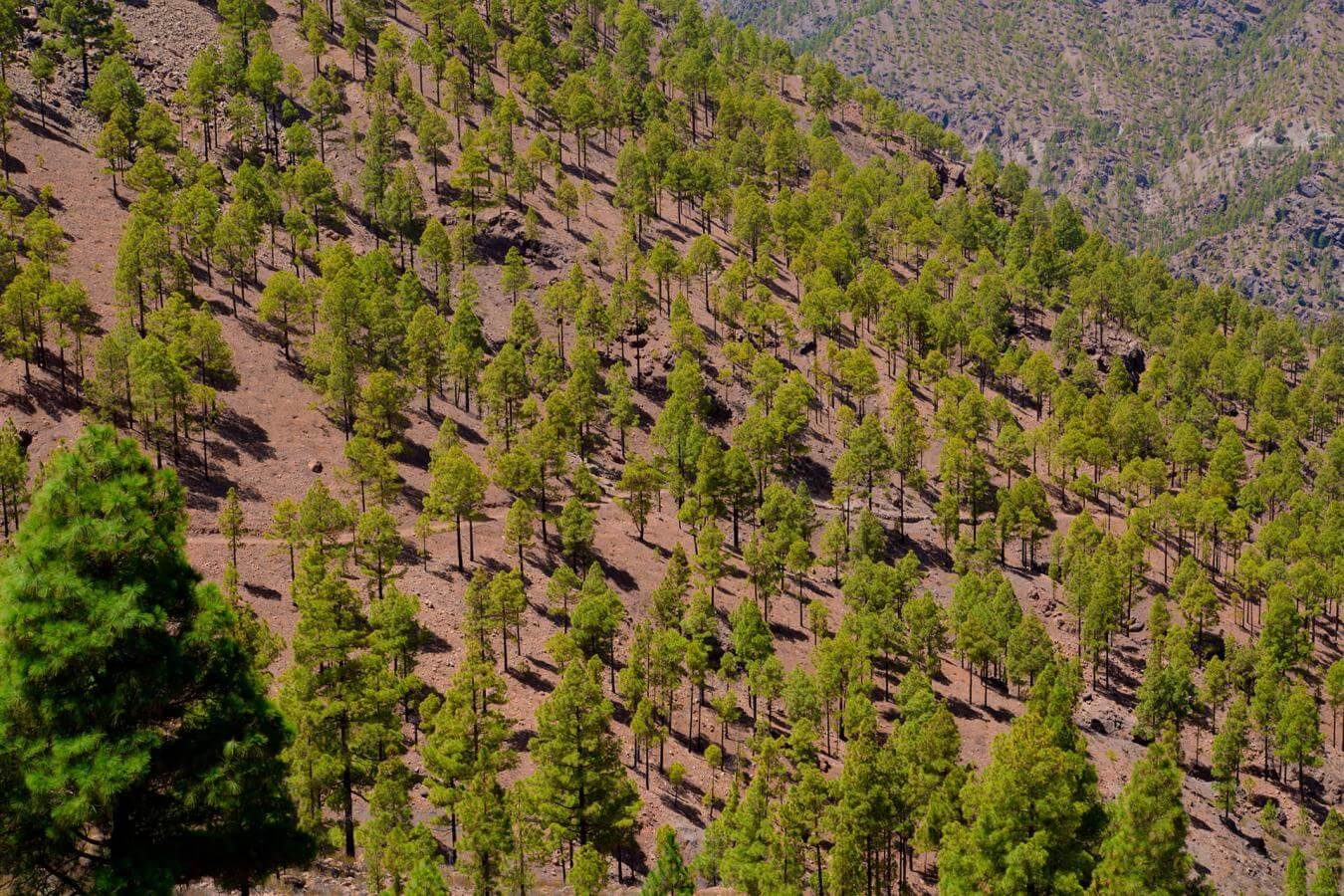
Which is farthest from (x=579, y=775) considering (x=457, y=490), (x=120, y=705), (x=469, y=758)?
(x=120, y=705)

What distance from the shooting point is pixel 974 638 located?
103250 millimetres

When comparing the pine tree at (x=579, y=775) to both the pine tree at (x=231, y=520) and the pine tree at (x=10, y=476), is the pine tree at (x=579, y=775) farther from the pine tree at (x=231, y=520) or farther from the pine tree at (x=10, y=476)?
the pine tree at (x=10, y=476)

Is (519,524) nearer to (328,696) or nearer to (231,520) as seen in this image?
(231,520)

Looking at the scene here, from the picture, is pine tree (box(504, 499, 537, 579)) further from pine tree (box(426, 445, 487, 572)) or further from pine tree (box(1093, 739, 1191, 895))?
pine tree (box(1093, 739, 1191, 895))

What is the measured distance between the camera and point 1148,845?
45.0 metres

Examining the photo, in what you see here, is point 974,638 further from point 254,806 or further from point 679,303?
point 254,806

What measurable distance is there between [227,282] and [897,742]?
100938 millimetres

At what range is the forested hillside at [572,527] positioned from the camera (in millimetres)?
18781

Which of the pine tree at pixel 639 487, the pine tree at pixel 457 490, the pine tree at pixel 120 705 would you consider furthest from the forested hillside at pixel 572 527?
the pine tree at pixel 639 487

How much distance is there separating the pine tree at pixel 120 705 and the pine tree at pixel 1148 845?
37958mm

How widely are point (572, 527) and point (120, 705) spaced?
269ft

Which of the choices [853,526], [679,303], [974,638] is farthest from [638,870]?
[679,303]

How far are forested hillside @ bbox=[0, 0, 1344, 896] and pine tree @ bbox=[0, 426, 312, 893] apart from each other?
0.25 feet

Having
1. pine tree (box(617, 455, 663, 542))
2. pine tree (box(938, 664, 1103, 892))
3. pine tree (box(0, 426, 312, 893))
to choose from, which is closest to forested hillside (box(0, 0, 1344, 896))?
pine tree (box(0, 426, 312, 893))
